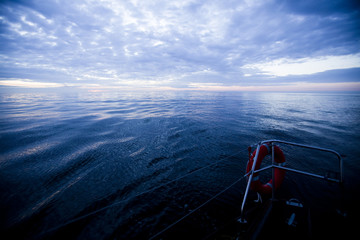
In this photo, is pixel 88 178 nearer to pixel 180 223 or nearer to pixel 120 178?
pixel 120 178

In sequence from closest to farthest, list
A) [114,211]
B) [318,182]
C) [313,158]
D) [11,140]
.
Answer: [114,211] < [318,182] < [313,158] < [11,140]

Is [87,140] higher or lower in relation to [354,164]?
higher

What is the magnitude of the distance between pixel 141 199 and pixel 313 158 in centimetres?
833

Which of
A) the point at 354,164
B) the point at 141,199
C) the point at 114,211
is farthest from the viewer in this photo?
the point at 354,164

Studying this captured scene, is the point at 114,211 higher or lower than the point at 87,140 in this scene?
lower

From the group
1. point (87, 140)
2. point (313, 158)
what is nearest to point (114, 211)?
point (87, 140)

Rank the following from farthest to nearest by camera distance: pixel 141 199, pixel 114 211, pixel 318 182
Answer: pixel 318 182 < pixel 141 199 < pixel 114 211

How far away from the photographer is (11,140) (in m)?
7.67

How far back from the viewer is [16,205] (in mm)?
3742

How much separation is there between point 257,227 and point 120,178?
14.6 ft

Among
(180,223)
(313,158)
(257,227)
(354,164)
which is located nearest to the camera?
(257,227)

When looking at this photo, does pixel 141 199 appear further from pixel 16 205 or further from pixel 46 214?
pixel 16 205

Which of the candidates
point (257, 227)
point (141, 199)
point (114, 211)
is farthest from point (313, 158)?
point (114, 211)

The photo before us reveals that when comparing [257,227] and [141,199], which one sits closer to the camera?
[257,227]
